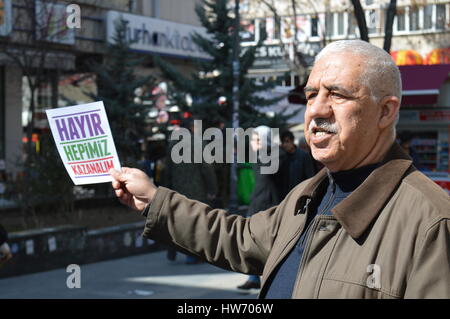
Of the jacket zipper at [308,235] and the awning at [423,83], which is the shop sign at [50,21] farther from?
the jacket zipper at [308,235]

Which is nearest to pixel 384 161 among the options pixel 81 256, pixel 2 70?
pixel 81 256

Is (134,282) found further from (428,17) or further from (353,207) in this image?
(428,17)

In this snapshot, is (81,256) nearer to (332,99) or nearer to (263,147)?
(263,147)

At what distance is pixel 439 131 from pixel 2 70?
11.5 m

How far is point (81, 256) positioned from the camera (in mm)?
11094

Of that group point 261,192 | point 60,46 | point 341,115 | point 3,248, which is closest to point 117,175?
point 341,115

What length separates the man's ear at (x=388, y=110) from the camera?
2.32 metres

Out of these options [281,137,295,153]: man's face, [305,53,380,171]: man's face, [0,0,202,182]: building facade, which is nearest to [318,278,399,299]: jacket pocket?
[305,53,380,171]: man's face

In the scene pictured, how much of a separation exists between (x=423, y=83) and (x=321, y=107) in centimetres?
1158

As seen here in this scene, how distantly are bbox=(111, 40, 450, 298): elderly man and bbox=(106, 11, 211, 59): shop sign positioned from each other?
797 inches

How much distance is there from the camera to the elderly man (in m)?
2.06

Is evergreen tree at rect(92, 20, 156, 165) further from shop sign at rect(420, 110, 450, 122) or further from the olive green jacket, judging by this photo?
the olive green jacket

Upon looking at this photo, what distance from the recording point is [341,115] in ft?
7.59

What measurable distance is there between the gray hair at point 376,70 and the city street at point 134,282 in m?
6.66
